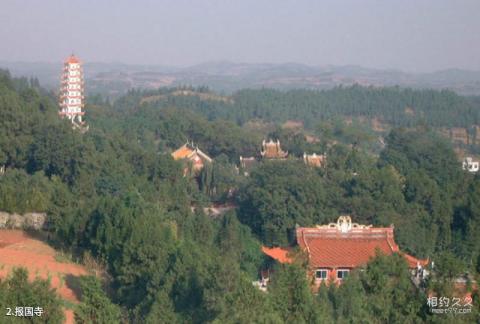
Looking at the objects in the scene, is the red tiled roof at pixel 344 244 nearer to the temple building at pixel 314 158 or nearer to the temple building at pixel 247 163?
the temple building at pixel 314 158

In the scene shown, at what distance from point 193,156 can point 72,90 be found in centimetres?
595

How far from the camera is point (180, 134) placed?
34594mm

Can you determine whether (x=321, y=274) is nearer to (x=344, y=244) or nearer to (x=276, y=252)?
(x=344, y=244)

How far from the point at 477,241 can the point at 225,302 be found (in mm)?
9931

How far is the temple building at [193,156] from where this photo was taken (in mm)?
28631

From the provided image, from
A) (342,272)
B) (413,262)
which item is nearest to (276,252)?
(342,272)

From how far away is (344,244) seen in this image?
18406 mm

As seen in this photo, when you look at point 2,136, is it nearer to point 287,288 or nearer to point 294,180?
point 294,180

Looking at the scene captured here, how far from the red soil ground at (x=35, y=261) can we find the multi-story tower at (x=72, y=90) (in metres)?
14.1

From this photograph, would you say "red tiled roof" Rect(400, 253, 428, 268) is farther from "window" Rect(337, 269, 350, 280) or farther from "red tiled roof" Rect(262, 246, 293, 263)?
"red tiled roof" Rect(262, 246, 293, 263)

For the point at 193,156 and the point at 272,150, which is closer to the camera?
the point at 193,156

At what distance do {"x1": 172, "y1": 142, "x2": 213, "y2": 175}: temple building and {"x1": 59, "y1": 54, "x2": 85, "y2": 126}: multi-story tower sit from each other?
3.93 meters

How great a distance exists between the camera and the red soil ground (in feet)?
51.0

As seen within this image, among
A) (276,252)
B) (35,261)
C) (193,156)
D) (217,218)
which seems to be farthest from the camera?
(193,156)
